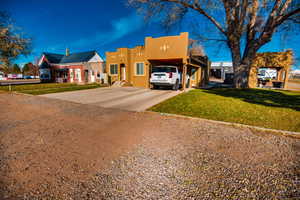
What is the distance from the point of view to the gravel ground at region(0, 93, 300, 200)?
1765 millimetres

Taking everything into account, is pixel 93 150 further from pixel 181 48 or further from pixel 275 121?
pixel 181 48

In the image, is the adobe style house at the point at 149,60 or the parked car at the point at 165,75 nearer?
the parked car at the point at 165,75

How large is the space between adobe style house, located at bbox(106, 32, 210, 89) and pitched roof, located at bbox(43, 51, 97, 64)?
9012 millimetres

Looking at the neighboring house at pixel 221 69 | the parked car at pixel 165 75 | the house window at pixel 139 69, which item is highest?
the neighboring house at pixel 221 69

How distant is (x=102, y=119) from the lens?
15.1 feet

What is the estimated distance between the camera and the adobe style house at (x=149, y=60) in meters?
11.1

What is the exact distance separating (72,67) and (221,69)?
117 feet

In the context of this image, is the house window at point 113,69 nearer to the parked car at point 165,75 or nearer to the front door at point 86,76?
the front door at point 86,76

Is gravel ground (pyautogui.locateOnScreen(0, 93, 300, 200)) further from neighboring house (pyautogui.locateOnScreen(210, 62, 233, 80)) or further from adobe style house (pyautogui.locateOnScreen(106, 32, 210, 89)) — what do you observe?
neighboring house (pyautogui.locateOnScreen(210, 62, 233, 80))

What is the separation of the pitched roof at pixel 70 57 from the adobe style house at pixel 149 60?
355 inches

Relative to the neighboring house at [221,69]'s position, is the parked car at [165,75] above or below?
below

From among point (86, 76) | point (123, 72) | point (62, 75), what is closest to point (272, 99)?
point (123, 72)

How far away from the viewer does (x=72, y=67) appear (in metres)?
23.0

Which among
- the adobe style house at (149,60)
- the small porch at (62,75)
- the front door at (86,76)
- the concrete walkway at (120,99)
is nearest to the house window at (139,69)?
the adobe style house at (149,60)
